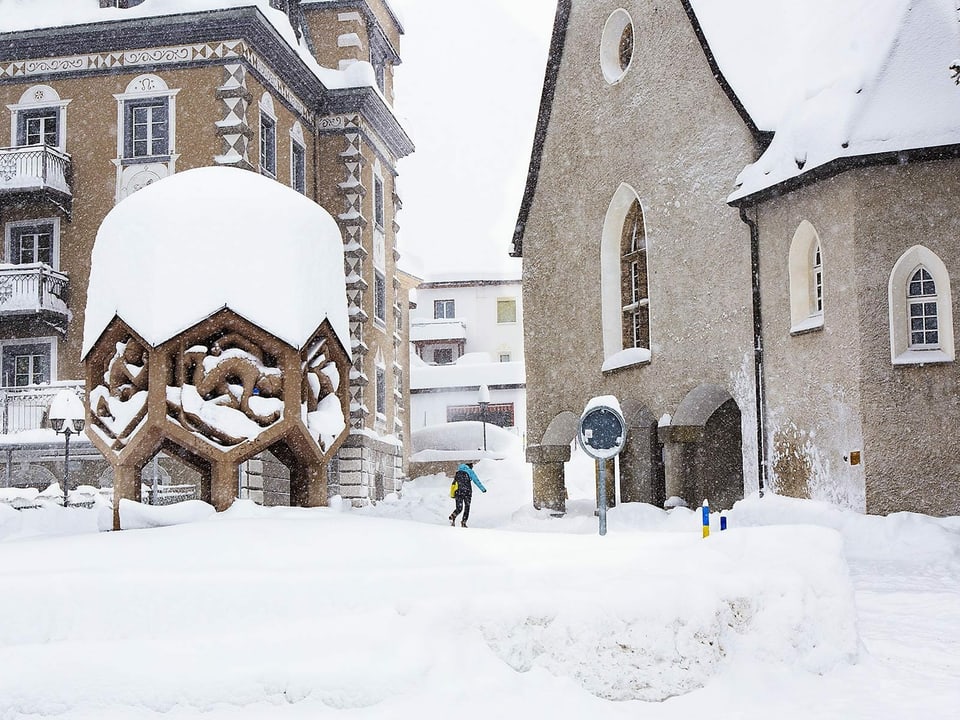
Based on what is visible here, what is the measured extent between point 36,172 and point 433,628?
22.1 metres

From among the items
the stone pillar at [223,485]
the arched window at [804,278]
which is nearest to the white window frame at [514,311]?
the arched window at [804,278]

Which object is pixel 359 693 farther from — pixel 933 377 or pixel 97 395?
A: pixel 933 377

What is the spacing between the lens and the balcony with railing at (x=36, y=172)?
25.1m

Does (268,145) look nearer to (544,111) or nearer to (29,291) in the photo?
(29,291)

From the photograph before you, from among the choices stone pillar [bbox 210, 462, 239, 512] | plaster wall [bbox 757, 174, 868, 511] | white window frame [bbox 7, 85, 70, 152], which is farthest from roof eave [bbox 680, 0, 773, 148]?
white window frame [bbox 7, 85, 70, 152]

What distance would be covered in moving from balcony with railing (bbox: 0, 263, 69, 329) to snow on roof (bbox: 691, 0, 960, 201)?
14.7 metres

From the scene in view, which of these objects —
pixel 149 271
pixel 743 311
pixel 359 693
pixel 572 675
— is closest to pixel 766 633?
pixel 572 675

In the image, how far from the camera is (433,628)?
19.4 ft

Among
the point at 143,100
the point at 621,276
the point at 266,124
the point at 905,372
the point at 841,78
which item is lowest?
the point at 905,372

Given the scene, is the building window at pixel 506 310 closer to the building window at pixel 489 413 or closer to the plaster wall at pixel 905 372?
the building window at pixel 489 413

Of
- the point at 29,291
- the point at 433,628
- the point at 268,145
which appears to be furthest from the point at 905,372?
the point at 29,291

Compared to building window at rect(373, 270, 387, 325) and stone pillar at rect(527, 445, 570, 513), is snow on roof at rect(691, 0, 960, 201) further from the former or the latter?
building window at rect(373, 270, 387, 325)

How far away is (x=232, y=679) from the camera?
5.59 meters

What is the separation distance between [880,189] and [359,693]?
13.5m
